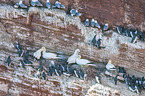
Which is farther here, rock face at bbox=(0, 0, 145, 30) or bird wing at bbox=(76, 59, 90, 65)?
rock face at bbox=(0, 0, 145, 30)

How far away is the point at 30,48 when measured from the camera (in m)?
12.7

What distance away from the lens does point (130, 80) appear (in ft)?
38.1

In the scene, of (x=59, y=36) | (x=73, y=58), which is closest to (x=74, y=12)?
(x=59, y=36)

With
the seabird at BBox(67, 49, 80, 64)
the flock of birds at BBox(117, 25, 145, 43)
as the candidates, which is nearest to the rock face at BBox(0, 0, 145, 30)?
the flock of birds at BBox(117, 25, 145, 43)

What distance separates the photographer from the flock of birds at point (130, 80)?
1128 cm

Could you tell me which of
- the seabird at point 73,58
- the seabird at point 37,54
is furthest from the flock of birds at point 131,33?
the seabird at point 37,54

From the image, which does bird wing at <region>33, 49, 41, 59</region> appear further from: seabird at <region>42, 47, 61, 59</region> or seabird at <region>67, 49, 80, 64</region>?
seabird at <region>67, 49, 80, 64</region>

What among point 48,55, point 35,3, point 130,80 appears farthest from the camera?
point 35,3

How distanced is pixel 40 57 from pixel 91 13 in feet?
12.6

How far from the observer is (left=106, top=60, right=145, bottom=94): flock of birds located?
11.3 meters

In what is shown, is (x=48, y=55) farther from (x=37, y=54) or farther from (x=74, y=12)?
(x=74, y=12)

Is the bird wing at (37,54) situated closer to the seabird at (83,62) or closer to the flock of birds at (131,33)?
the seabird at (83,62)

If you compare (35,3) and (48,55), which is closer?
(48,55)

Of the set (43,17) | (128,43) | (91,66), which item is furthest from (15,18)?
(128,43)
